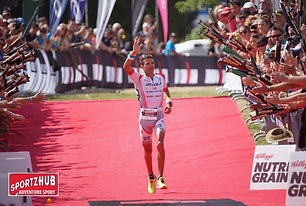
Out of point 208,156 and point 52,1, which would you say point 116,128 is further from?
point 52,1

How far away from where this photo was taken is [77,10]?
2534cm

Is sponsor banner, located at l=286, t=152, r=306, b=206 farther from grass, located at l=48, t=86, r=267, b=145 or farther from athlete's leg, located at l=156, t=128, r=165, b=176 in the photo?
grass, located at l=48, t=86, r=267, b=145

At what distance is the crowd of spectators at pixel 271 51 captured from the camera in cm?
885

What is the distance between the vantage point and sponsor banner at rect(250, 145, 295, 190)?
950 centimetres

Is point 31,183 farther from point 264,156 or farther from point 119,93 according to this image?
point 119,93

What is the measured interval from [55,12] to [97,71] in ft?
7.75

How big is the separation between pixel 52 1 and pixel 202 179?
1477 cm

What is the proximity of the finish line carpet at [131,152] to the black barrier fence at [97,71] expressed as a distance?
7.79 ft

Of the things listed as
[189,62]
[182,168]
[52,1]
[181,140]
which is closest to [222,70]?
[189,62]

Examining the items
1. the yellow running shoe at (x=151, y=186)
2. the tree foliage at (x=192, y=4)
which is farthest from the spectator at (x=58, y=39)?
the tree foliage at (x=192, y=4)

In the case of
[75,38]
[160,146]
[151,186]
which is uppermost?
[160,146]

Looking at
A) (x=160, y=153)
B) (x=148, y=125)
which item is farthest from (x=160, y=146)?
(x=148, y=125)

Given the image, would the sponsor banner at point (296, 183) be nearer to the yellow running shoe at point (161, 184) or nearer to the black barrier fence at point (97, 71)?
the yellow running shoe at point (161, 184)

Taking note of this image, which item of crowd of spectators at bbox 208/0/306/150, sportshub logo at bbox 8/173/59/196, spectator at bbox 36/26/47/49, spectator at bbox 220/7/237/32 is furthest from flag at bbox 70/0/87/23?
sportshub logo at bbox 8/173/59/196
